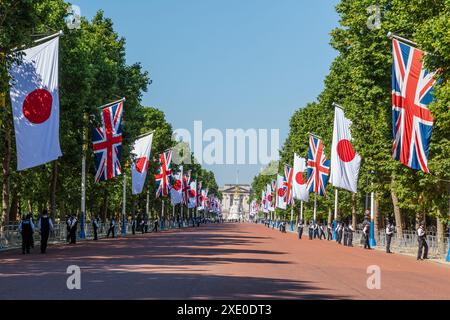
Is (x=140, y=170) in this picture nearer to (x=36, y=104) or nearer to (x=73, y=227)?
(x=73, y=227)

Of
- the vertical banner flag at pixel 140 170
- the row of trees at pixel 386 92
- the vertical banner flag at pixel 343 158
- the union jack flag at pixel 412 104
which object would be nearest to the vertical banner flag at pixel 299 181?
the row of trees at pixel 386 92

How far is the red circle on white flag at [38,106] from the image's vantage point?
29594 millimetres

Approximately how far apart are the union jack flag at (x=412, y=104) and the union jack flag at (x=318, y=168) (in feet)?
96.0

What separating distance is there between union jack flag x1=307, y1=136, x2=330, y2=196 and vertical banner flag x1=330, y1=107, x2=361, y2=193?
1070 centimetres

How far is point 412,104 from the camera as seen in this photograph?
29.2 m

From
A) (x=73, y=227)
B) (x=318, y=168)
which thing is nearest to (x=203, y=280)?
(x=73, y=227)

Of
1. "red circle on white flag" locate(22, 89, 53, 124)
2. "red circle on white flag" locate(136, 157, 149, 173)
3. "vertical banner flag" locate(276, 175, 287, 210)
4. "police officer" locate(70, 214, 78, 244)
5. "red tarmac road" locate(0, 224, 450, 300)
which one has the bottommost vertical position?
"red tarmac road" locate(0, 224, 450, 300)

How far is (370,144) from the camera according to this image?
161ft

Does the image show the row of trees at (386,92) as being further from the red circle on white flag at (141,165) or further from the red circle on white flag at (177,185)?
the red circle on white flag at (177,185)

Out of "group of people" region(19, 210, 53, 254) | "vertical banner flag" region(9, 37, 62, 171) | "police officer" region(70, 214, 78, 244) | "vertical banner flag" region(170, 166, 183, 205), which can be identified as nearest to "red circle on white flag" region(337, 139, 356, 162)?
"police officer" region(70, 214, 78, 244)

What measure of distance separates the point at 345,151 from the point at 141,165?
17.8 metres

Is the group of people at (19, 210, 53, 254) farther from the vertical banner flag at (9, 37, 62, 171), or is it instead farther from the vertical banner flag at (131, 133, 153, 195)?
the vertical banner flag at (131, 133, 153, 195)

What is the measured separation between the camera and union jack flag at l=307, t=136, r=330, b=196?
59.1 m

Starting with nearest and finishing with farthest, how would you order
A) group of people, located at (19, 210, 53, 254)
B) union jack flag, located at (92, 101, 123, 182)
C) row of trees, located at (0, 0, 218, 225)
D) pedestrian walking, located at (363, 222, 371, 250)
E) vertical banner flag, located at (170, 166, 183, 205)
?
row of trees, located at (0, 0, 218, 225) < group of people, located at (19, 210, 53, 254) < union jack flag, located at (92, 101, 123, 182) < pedestrian walking, located at (363, 222, 371, 250) < vertical banner flag, located at (170, 166, 183, 205)
